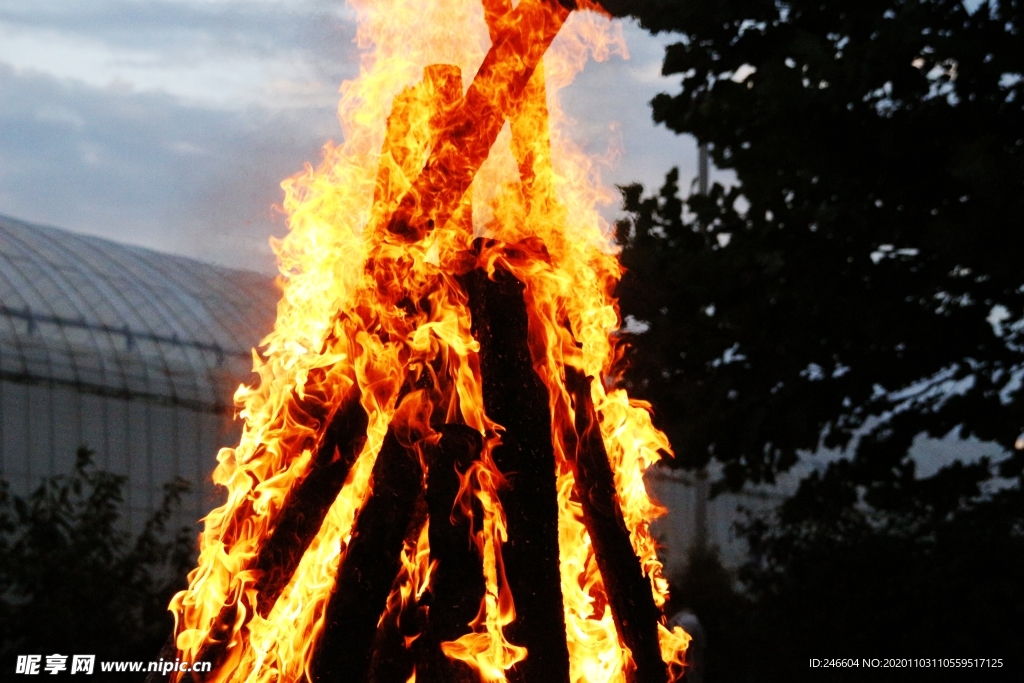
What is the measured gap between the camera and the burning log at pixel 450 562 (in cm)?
483

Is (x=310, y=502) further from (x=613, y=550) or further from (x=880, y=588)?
(x=880, y=588)

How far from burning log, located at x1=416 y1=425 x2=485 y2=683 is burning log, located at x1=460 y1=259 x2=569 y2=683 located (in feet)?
0.56

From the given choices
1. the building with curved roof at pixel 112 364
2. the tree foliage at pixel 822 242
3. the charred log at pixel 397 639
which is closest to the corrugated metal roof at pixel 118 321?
the building with curved roof at pixel 112 364

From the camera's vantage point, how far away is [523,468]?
5.20m

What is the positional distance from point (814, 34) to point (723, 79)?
35.1 inches

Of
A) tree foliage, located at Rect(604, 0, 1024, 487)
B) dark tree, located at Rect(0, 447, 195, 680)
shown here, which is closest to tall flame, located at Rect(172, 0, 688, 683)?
tree foliage, located at Rect(604, 0, 1024, 487)

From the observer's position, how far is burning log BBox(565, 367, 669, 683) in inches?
207

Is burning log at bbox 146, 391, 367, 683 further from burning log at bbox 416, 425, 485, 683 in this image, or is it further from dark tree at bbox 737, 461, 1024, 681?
dark tree at bbox 737, 461, 1024, 681

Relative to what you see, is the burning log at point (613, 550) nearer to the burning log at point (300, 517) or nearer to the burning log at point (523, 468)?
the burning log at point (523, 468)

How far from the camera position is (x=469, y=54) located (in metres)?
6.46

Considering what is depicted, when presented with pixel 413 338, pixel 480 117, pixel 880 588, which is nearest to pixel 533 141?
pixel 480 117

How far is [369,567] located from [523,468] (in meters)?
0.72

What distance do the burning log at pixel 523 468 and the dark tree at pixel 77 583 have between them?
19.0 ft

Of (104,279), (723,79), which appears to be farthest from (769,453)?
(104,279)
